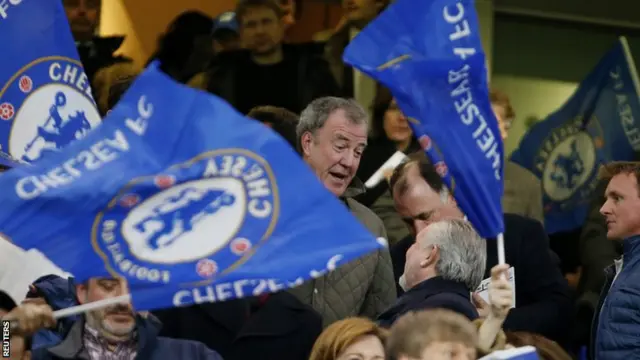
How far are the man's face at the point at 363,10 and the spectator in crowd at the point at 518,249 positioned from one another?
2139mm

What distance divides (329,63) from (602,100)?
1.70 metres

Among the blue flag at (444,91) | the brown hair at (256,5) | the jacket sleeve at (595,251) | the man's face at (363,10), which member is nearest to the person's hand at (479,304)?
the blue flag at (444,91)

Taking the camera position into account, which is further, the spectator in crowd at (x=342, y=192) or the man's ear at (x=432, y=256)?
the spectator in crowd at (x=342, y=192)

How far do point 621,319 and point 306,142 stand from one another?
1544 mm

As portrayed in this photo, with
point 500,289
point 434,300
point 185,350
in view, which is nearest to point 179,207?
point 500,289

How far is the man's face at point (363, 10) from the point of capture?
36.0ft

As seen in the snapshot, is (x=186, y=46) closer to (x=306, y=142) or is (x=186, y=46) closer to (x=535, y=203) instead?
(x=535, y=203)

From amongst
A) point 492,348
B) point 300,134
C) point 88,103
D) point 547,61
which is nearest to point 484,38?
point 547,61

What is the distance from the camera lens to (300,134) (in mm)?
8766

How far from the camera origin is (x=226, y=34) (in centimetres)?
1066

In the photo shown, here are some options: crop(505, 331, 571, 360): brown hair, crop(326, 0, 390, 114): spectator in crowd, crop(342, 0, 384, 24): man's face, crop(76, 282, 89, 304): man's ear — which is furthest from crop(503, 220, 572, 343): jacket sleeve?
crop(342, 0, 384, 24): man's face

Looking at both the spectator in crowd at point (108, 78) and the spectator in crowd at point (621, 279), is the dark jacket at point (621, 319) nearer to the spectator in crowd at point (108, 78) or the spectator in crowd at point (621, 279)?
the spectator in crowd at point (621, 279)

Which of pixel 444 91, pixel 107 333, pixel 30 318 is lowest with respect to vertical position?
pixel 107 333

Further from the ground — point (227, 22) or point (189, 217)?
point (189, 217)
